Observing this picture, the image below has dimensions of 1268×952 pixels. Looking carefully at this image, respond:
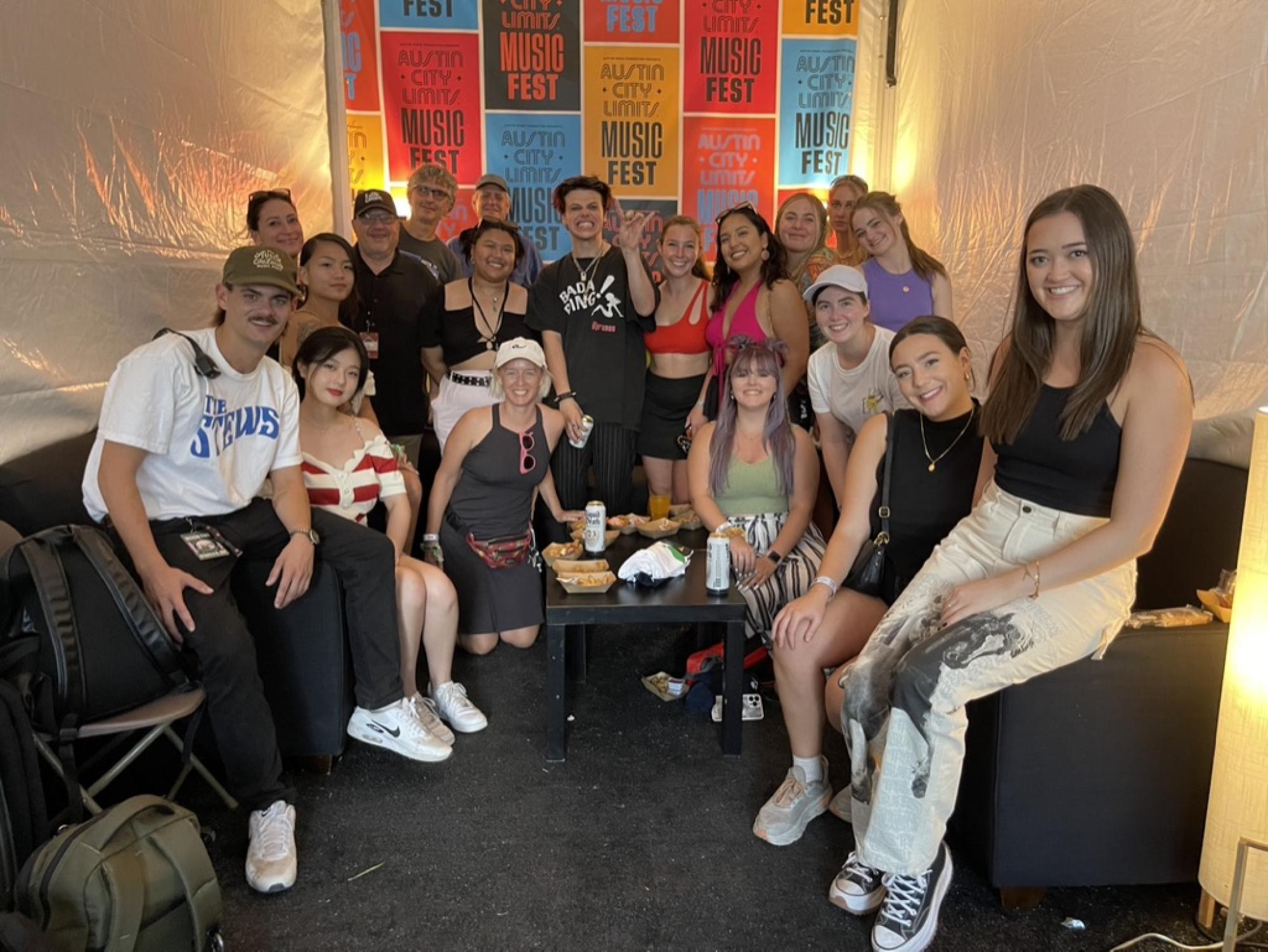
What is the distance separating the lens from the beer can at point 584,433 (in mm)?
3340

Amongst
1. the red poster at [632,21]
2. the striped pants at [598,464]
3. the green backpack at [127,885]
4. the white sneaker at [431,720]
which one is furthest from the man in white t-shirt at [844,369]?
the red poster at [632,21]

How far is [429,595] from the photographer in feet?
8.61

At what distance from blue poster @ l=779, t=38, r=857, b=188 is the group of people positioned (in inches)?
56.3

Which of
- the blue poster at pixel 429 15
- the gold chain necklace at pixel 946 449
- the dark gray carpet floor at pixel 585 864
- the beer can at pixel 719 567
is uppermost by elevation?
the blue poster at pixel 429 15

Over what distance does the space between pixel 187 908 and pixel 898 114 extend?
4787 millimetres

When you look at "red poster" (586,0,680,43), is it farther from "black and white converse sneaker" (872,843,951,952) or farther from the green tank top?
"black and white converse sneaker" (872,843,951,952)

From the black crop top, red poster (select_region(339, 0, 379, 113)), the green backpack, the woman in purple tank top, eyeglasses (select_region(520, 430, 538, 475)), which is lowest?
the green backpack

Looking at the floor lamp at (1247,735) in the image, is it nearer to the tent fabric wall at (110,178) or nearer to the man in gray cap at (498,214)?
the tent fabric wall at (110,178)

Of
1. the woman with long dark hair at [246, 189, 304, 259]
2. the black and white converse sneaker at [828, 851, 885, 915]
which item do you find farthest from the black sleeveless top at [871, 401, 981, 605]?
the woman with long dark hair at [246, 189, 304, 259]

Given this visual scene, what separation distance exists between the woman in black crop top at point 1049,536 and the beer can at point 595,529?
107cm

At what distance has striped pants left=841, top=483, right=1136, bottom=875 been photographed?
1.63 metres

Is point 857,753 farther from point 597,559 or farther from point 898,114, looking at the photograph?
point 898,114

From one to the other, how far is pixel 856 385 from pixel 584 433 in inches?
42.4

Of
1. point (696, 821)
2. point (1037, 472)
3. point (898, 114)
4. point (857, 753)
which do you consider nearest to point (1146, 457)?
point (1037, 472)
